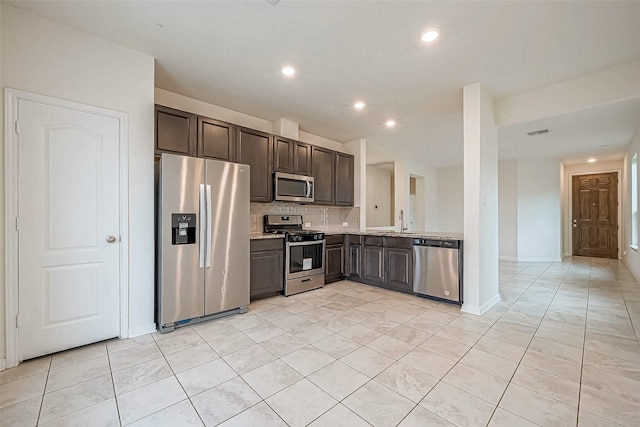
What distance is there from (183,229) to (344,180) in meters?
3.23

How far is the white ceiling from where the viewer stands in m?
2.10

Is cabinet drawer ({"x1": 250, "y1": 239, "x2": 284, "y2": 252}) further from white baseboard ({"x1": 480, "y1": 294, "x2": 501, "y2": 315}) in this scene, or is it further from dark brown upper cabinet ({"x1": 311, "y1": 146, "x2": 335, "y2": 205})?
white baseboard ({"x1": 480, "y1": 294, "x2": 501, "y2": 315})

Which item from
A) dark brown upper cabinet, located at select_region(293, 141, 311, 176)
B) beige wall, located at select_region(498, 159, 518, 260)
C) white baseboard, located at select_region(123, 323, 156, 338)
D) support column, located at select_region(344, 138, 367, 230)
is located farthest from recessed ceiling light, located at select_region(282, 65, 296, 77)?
beige wall, located at select_region(498, 159, 518, 260)

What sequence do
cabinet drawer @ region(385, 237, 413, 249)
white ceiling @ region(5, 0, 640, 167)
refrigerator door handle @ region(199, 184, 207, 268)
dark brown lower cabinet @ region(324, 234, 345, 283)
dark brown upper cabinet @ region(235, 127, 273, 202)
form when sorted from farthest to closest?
1. dark brown lower cabinet @ region(324, 234, 345, 283)
2. cabinet drawer @ region(385, 237, 413, 249)
3. dark brown upper cabinet @ region(235, 127, 273, 202)
4. refrigerator door handle @ region(199, 184, 207, 268)
5. white ceiling @ region(5, 0, 640, 167)

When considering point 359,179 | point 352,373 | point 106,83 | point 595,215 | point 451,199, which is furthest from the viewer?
point 451,199

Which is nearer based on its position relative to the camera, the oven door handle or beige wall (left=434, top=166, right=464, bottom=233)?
the oven door handle

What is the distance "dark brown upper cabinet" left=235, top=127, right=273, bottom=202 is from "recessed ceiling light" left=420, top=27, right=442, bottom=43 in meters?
2.33

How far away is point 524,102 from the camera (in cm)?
350

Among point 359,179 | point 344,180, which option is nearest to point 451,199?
point 359,179

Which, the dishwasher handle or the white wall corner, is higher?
the white wall corner

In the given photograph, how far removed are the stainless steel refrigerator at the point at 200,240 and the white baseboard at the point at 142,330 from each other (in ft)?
0.23

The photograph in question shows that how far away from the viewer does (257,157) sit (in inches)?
152

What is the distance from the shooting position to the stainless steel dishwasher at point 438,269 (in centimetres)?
341

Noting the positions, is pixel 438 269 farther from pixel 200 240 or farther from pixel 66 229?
pixel 66 229
